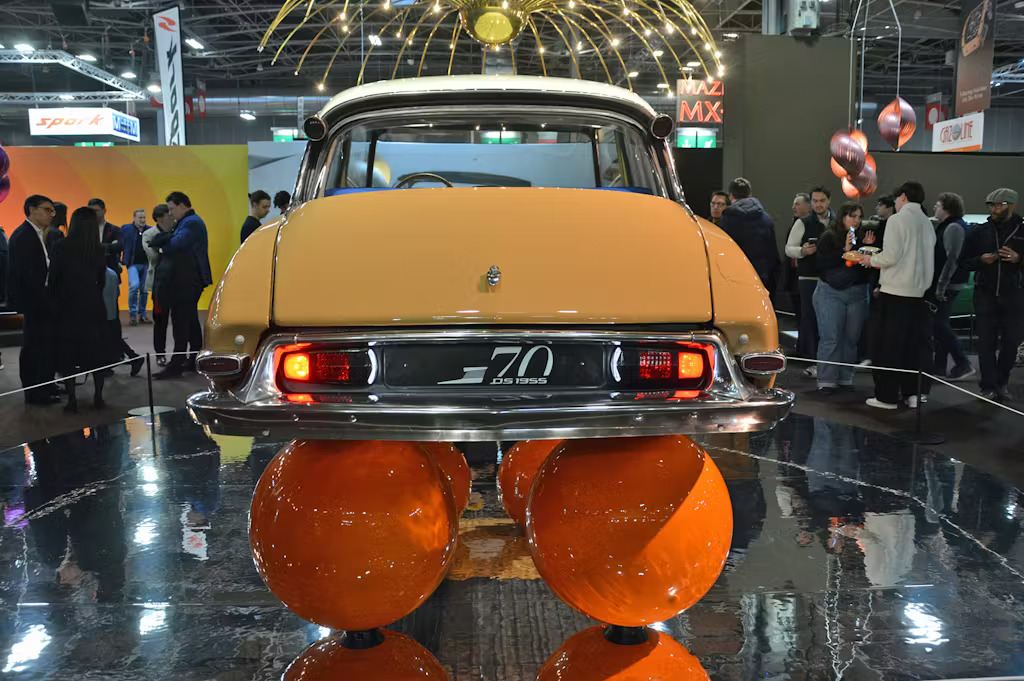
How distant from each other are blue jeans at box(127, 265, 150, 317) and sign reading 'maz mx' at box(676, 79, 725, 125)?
9.54 metres

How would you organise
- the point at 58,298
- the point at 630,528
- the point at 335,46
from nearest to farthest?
the point at 630,528, the point at 58,298, the point at 335,46

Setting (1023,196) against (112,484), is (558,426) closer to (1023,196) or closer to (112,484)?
(112,484)

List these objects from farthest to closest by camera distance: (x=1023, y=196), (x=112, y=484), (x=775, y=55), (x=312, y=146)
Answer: (x=1023, y=196) → (x=775, y=55) → (x=112, y=484) → (x=312, y=146)

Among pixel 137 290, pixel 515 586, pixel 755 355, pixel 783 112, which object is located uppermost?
pixel 783 112

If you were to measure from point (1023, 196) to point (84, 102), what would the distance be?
88.0 ft

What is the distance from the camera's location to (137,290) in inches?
496

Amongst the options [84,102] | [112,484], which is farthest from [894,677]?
[84,102]

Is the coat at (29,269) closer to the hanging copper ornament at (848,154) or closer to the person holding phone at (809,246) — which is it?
the person holding phone at (809,246)

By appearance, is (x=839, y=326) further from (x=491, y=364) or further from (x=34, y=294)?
(x=34, y=294)

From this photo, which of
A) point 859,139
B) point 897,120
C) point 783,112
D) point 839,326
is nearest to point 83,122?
point 783,112

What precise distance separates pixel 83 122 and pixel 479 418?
23.2 metres

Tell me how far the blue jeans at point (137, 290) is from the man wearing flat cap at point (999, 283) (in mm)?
11358

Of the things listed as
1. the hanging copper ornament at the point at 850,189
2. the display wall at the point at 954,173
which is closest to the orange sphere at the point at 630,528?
the hanging copper ornament at the point at 850,189

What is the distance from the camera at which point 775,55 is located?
423 inches
